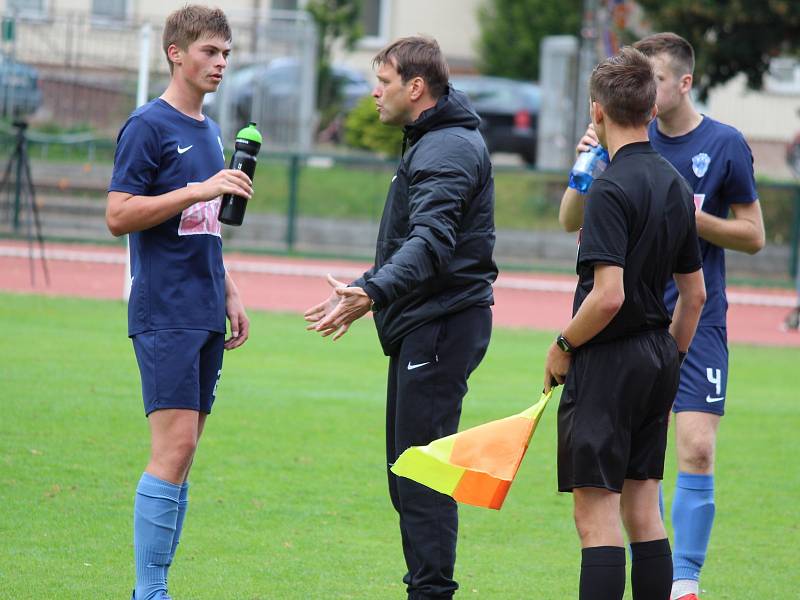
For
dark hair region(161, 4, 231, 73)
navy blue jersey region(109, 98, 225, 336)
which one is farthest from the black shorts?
dark hair region(161, 4, 231, 73)

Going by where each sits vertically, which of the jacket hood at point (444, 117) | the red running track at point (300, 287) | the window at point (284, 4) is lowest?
the red running track at point (300, 287)

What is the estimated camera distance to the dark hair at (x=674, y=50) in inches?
219

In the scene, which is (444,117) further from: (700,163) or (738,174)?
(738,174)

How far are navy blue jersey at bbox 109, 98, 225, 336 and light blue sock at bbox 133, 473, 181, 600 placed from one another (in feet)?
2.01

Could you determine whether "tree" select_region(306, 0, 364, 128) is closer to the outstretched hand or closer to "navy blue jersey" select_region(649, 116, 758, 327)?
"navy blue jersey" select_region(649, 116, 758, 327)

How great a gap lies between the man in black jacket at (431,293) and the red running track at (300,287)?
432 inches

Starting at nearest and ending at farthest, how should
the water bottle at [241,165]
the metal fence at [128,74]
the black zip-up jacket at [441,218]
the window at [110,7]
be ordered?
the black zip-up jacket at [441,218] → the water bottle at [241,165] → the metal fence at [128,74] → the window at [110,7]

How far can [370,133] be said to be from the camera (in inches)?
1061

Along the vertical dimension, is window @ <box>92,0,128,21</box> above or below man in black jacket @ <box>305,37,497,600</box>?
above

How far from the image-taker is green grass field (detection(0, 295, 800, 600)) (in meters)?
5.77

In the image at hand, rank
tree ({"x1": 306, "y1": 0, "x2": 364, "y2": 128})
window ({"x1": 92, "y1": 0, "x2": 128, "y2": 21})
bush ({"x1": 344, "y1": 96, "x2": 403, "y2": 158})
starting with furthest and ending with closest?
window ({"x1": 92, "y1": 0, "x2": 128, "y2": 21}) < tree ({"x1": 306, "y1": 0, "x2": 364, "y2": 128}) < bush ({"x1": 344, "y1": 96, "x2": 403, "y2": 158})

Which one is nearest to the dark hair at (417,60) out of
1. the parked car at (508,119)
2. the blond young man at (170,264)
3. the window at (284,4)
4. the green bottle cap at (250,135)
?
the green bottle cap at (250,135)

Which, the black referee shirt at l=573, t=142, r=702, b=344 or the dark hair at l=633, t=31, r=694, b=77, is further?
the dark hair at l=633, t=31, r=694, b=77

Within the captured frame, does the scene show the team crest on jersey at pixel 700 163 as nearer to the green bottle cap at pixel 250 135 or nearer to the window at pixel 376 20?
the green bottle cap at pixel 250 135
